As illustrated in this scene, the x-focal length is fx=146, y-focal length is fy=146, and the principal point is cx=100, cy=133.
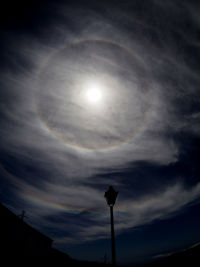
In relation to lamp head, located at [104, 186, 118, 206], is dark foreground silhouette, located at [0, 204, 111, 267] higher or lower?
lower

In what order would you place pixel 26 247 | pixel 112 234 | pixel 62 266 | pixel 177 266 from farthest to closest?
1. pixel 26 247
2. pixel 62 266
3. pixel 177 266
4. pixel 112 234

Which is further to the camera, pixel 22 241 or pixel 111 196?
pixel 22 241

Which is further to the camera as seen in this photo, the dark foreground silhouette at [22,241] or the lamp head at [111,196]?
the dark foreground silhouette at [22,241]

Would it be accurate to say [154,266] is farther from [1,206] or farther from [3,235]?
[3,235]

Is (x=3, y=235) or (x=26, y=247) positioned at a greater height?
(x=3, y=235)

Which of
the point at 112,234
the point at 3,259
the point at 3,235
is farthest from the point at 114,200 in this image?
the point at 3,235

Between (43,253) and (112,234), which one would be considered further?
(43,253)

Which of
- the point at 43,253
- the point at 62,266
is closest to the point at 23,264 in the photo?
the point at 62,266

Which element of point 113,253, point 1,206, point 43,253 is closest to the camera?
point 113,253

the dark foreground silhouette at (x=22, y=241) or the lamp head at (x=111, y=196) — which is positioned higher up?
the lamp head at (x=111, y=196)

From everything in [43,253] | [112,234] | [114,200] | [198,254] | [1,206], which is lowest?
[43,253]

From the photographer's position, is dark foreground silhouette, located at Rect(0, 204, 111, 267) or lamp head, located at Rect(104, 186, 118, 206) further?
dark foreground silhouette, located at Rect(0, 204, 111, 267)
